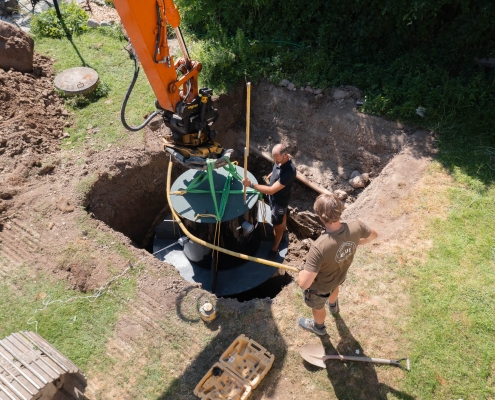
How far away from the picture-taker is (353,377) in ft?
13.1

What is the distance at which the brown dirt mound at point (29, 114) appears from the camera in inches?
257

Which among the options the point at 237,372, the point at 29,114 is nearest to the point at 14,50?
the point at 29,114

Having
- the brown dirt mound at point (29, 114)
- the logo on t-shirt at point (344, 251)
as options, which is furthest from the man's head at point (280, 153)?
the brown dirt mound at point (29, 114)

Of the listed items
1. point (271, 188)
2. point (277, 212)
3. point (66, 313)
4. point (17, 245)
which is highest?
point (271, 188)

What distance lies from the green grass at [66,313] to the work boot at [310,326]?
6.74 feet

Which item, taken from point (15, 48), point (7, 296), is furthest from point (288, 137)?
point (15, 48)

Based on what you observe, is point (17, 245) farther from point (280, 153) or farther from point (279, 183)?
point (280, 153)

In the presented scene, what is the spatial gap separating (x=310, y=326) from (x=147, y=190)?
12.3 ft

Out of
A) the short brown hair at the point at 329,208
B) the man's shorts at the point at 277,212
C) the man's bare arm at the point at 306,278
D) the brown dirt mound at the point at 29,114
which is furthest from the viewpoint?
the brown dirt mound at the point at 29,114

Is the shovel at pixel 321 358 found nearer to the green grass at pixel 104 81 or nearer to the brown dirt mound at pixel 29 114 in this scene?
the green grass at pixel 104 81

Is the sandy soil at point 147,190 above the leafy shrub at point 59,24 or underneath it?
underneath

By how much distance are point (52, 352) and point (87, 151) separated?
3.63 m

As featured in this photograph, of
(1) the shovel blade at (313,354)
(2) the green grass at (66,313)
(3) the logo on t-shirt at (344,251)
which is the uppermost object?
(3) the logo on t-shirt at (344,251)

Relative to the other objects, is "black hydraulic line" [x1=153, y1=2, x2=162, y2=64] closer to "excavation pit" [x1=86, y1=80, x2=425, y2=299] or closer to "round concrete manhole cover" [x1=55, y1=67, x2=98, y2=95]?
"excavation pit" [x1=86, y1=80, x2=425, y2=299]
